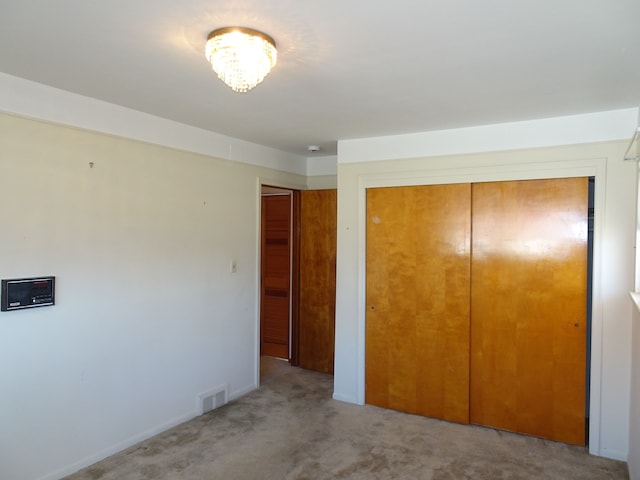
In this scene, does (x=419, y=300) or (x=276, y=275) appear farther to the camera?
(x=276, y=275)

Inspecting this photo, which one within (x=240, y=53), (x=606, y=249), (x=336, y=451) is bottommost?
(x=336, y=451)

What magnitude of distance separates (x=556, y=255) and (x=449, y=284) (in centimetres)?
81

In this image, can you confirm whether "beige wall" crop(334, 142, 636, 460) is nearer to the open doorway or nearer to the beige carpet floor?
the beige carpet floor

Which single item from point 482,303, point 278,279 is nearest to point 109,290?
point 278,279

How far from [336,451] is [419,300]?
1.36 m

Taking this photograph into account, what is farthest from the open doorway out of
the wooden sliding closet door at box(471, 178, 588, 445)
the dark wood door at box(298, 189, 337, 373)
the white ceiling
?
the wooden sliding closet door at box(471, 178, 588, 445)

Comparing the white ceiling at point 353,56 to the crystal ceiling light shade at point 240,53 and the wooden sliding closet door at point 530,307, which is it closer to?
the crystal ceiling light shade at point 240,53

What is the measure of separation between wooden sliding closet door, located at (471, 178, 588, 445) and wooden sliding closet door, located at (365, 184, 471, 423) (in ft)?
0.39

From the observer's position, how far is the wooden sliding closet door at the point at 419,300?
3484 millimetres

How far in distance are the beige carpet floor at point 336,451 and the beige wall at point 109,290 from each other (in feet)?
0.98

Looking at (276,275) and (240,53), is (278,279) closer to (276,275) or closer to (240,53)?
(276,275)

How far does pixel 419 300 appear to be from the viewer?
363cm

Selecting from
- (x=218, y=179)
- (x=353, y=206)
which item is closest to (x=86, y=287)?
(x=218, y=179)

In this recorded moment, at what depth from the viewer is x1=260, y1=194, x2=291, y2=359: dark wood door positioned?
5191 millimetres
